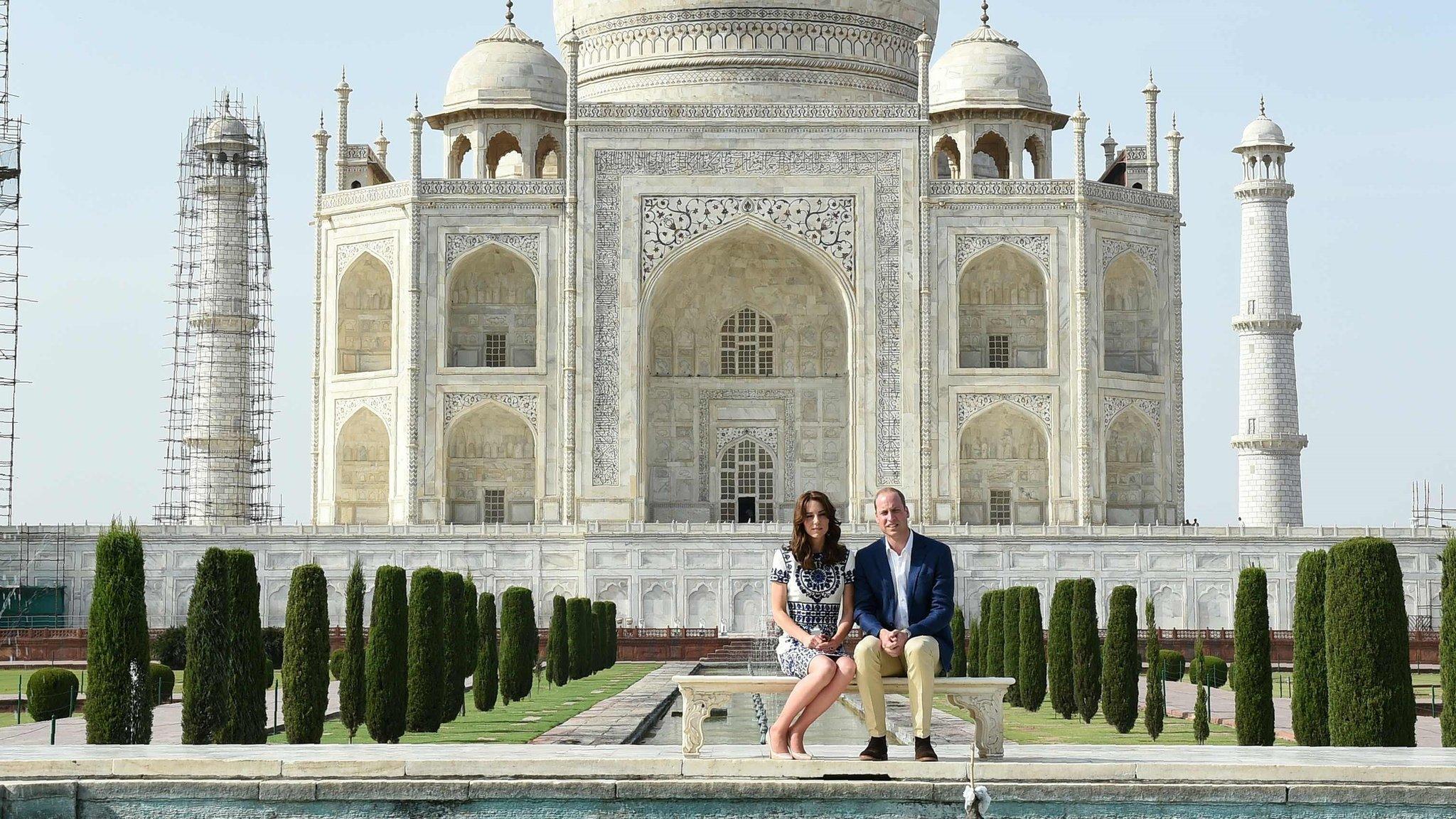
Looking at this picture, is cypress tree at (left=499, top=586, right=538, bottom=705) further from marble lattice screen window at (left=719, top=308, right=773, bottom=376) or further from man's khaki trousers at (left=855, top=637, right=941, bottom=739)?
marble lattice screen window at (left=719, top=308, right=773, bottom=376)

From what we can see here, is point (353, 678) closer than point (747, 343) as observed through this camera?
Yes

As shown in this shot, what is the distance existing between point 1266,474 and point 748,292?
334 inches

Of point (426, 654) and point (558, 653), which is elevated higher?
point (426, 654)

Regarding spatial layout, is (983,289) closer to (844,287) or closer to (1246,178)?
(844,287)

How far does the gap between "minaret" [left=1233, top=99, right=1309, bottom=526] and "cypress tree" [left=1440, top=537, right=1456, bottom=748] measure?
21.8 m

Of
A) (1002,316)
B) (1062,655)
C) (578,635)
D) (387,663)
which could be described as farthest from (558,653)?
(1002,316)

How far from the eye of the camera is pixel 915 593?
7973 millimetres

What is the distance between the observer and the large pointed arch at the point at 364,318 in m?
30.5

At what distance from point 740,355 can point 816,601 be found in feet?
76.3

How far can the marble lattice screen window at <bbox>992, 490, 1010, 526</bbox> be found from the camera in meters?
29.9

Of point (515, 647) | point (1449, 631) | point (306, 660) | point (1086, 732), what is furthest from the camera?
point (515, 647)

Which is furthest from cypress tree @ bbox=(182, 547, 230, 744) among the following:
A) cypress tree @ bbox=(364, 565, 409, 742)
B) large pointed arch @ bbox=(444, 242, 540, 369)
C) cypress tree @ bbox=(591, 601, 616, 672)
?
large pointed arch @ bbox=(444, 242, 540, 369)

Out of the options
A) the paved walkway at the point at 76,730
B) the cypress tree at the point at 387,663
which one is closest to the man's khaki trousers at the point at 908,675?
the cypress tree at the point at 387,663

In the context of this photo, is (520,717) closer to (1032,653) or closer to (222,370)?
(1032,653)
